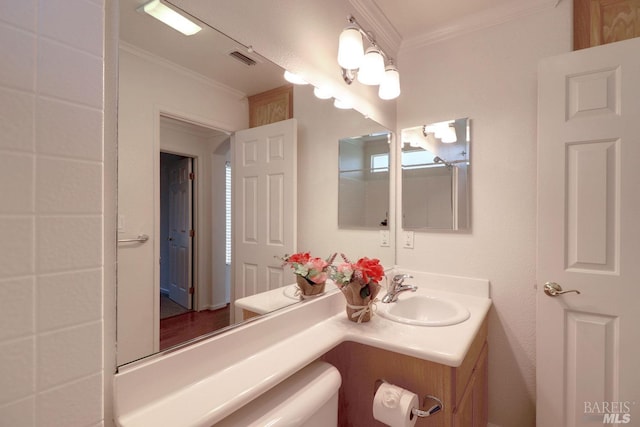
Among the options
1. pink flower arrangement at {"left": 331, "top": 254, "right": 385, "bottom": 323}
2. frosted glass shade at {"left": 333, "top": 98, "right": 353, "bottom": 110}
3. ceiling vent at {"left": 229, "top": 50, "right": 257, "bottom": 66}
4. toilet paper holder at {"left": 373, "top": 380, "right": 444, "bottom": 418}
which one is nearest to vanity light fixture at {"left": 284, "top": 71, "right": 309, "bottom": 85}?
ceiling vent at {"left": 229, "top": 50, "right": 257, "bottom": 66}

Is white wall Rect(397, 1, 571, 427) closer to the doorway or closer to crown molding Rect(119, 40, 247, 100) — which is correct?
crown molding Rect(119, 40, 247, 100)

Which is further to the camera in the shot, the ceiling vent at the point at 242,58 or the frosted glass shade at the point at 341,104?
the frosted glass shade at the point at 341,104

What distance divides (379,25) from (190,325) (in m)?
1.80

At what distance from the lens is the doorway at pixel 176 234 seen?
816mm

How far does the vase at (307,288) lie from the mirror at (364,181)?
40 cm

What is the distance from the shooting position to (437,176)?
5.91 feet

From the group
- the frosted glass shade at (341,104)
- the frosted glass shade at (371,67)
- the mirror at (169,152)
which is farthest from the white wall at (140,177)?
the frosted glass shade at (371,67)

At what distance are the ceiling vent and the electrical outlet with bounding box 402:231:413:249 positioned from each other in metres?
1.35

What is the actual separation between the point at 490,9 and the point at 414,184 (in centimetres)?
103

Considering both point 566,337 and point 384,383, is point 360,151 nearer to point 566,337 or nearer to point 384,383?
point 384,383

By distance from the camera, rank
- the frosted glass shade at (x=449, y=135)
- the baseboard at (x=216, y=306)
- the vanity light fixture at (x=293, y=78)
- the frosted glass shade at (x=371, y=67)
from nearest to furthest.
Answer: the baseboard at (x=216, y=306) < the vanity light fixture at (x=293, y=78) < the frosted glass shade at (x=371, y=67) < the frosted glass shade at (x=449, y=135)

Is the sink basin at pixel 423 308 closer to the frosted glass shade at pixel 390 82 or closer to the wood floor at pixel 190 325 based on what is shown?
the wood floor at pixel 190 325

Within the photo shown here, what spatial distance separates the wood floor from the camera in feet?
2.62

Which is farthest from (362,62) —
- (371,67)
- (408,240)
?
(408,240)
